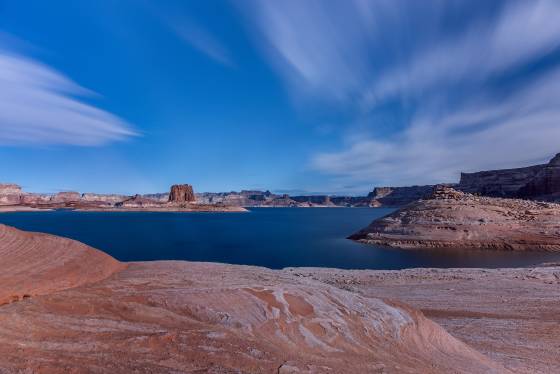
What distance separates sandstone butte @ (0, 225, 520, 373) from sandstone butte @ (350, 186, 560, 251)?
37079mm

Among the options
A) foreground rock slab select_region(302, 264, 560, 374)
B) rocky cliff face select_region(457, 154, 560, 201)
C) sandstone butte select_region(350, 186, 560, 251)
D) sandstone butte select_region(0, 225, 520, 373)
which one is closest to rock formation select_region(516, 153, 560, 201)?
rocky cliff face select_region(457, 154, 560, 201)

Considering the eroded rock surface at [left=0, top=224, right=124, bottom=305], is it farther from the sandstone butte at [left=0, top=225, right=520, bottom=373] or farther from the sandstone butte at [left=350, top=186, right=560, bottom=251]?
the sandstone butte at [left=350, top=186, right=560, bottom=251]

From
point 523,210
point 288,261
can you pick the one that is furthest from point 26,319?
point 523,210

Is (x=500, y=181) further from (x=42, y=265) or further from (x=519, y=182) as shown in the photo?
(x=42, y=265)

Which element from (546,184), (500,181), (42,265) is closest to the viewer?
(42,265)

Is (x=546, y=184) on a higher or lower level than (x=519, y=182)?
lower

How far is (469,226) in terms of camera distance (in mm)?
47625

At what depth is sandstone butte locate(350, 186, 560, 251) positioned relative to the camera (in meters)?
44.4

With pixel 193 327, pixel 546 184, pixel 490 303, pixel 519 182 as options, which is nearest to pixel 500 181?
pixel 519 182

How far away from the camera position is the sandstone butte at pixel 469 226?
146 feet

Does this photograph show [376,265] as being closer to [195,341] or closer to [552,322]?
Result: [552,322]

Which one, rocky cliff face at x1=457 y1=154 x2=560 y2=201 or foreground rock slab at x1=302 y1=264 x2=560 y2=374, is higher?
rocky cliff face at x1=457 y1=154 x2=560 y2=201

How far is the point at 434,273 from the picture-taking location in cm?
2509

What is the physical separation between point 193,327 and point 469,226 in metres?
48.2
